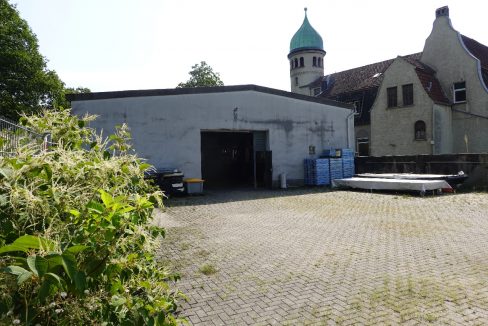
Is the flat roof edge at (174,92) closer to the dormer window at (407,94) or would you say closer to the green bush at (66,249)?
the dormer window at (407,94)

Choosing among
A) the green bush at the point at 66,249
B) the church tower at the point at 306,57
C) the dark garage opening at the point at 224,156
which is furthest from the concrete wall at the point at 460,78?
the green bush at the point at 66,249

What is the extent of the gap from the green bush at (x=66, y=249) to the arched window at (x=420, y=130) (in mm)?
28721

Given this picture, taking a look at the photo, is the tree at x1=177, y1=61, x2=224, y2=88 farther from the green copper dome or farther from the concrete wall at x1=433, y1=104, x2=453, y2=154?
the concrete wall at x1=433, y1=104, x2=453, y2=154

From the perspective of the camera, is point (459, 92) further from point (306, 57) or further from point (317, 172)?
point (306, 57)

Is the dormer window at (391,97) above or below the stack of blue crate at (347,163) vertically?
above

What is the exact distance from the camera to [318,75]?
44.6 m

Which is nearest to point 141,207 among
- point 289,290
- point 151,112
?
point 289,290

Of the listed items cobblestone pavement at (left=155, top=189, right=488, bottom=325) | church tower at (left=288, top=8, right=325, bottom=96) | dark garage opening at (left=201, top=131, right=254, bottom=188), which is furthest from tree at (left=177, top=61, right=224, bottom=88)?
cobblestone pavement at (left=155, top=189, right=488, bottom=325)

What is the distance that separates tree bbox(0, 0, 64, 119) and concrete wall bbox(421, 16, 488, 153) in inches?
1368

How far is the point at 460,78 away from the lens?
2603 centimetres

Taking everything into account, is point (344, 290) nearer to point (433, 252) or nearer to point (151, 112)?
point (433, 252)

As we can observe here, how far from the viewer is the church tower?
44.4m

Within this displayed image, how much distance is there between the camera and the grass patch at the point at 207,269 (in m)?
5.34

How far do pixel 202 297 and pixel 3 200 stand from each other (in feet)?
11.4
